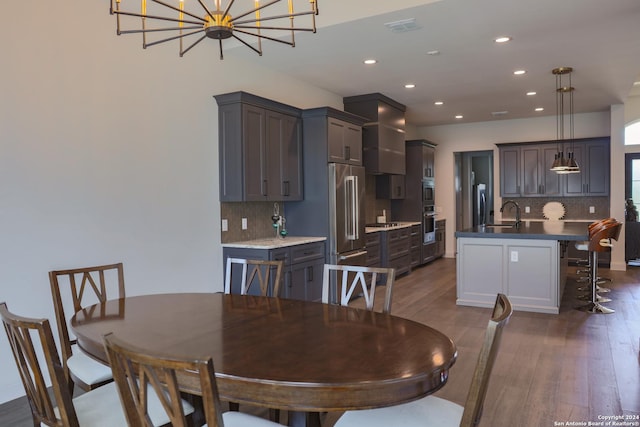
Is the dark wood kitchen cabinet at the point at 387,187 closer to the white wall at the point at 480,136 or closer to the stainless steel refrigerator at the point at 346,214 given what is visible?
the white wall at the point at 480,136

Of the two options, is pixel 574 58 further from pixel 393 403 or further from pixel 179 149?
pixel 393 403

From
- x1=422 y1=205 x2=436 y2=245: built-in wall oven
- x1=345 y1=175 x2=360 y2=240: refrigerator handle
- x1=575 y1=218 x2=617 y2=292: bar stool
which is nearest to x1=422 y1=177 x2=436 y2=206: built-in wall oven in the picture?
x1=422 y1=205 x2=436 y2=245: built-in wall oven

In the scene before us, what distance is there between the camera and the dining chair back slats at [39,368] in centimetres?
154

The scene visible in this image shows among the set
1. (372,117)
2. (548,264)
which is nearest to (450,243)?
(372,117)

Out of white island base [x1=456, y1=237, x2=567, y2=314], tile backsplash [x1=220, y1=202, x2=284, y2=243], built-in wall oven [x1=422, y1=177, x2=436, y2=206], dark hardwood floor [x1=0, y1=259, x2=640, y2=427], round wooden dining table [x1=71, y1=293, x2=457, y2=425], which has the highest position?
built-in wall oven [x1=422, y1=177, x2=436, y2=206]

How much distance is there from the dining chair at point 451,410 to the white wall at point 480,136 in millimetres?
7938

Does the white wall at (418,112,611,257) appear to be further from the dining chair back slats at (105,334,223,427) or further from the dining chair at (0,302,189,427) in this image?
the dining chair back slats at (105,334,223,427)

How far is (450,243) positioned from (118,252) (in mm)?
7481

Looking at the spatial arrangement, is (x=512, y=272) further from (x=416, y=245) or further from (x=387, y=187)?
(x=387, y=187)

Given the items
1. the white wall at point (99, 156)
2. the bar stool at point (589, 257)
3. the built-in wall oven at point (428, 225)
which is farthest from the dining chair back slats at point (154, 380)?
the built-in wall oven at point (428, 225)

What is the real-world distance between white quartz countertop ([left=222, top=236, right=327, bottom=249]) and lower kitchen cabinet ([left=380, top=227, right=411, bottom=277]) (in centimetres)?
190

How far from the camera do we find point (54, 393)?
5.33 feet

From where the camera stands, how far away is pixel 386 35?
4.25 meters

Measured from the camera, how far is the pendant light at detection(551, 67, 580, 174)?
5781 millimetres
